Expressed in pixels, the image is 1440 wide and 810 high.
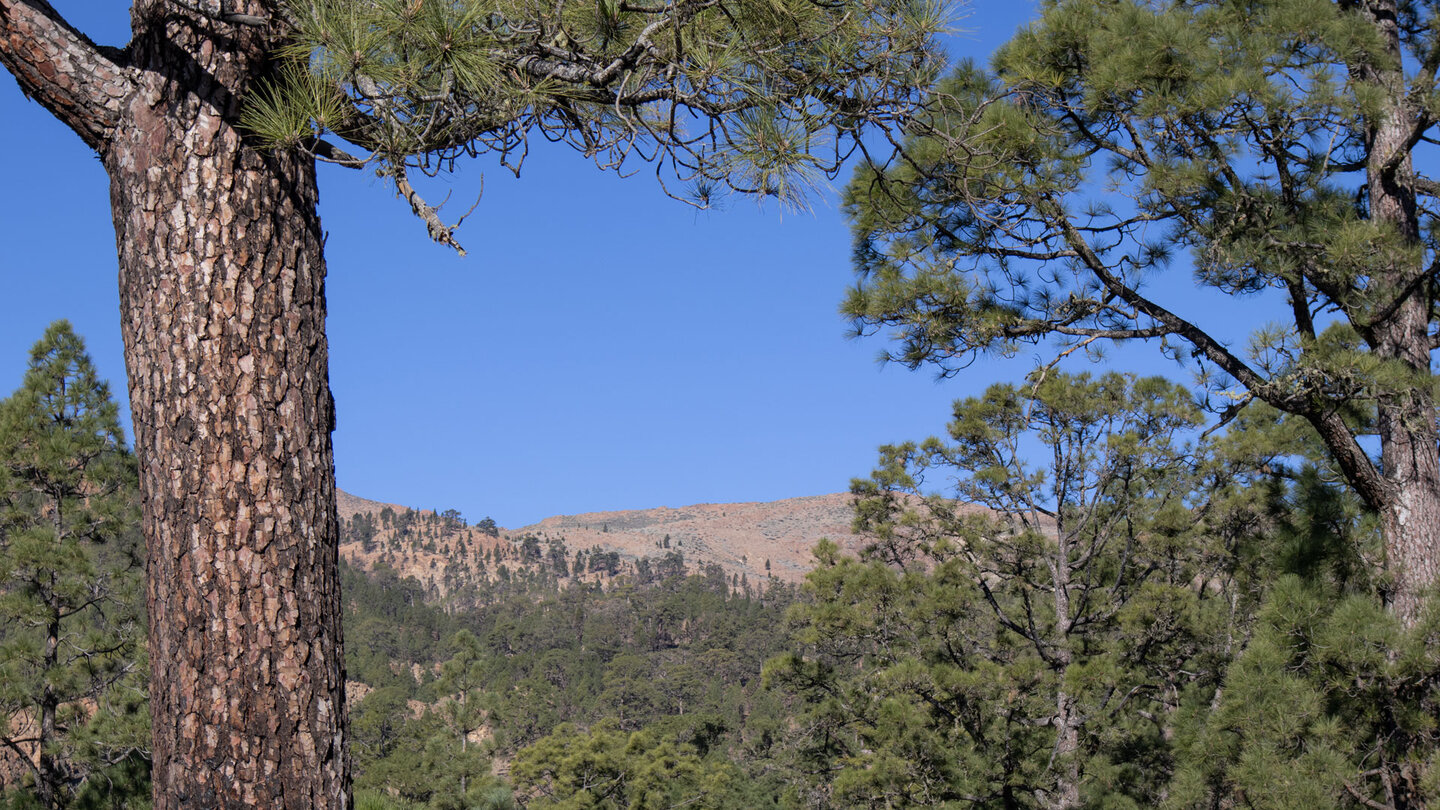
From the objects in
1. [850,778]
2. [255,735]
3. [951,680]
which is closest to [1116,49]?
[255,735]

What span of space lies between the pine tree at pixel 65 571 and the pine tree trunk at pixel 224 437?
7.41m

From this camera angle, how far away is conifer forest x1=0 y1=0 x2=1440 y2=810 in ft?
6.97

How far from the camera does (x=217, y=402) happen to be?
2.10 m

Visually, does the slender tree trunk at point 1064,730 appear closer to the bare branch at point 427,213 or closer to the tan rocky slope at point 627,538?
the bare branch at point 427,213

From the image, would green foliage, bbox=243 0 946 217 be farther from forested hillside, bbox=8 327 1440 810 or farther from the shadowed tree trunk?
forested hillside, bbox=8 327 1440 810

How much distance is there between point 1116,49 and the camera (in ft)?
15.3

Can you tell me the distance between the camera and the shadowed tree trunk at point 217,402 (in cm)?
204

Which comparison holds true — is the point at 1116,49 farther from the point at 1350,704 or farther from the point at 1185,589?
the point at 1185,589

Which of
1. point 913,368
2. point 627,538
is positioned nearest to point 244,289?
point 913,368

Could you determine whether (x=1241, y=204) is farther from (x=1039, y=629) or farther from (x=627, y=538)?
(x=627, y=538)

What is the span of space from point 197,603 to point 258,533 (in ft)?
0.59

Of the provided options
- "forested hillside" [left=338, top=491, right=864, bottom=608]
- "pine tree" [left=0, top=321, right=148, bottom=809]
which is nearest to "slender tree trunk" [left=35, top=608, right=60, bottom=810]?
"pine tree" [left=0, top=321, right=148, bottom=809]

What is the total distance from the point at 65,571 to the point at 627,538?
13446 centimetres

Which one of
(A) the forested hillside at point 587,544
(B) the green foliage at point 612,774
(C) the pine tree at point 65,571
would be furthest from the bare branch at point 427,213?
(A) the forested hillside at point 587,544
